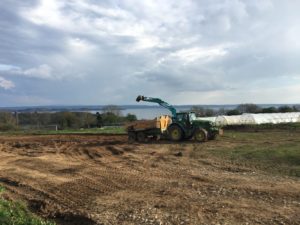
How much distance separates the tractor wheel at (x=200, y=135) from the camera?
1047 inches

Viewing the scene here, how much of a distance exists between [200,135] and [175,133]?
5.27 feet

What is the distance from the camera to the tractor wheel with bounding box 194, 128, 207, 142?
87.2ft

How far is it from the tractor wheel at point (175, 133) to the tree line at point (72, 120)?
87.7ft

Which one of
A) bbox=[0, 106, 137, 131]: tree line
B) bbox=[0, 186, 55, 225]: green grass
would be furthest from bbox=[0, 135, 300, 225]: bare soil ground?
bbox=[0, 106, 137, 131]: tree line

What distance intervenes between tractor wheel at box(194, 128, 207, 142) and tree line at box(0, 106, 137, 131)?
27.9m

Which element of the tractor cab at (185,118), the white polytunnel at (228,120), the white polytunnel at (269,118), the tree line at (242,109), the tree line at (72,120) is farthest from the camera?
the tree line at (72,120)

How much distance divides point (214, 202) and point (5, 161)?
12.5 m

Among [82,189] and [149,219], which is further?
[82,189]

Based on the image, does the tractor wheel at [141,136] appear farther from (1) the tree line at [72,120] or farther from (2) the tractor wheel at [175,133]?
(1) the tree line at [72,120]

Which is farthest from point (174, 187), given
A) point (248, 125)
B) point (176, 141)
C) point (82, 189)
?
point (248, 125)

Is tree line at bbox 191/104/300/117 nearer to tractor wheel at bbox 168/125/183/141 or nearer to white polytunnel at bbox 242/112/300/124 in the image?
white polytunnel at bbox 242/112/300/124

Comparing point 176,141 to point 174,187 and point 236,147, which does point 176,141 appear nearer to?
point 236,147

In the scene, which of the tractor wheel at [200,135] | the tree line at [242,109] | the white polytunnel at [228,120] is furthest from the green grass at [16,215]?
the tree line at [242,109]

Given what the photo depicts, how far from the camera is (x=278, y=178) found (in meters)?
14.2
